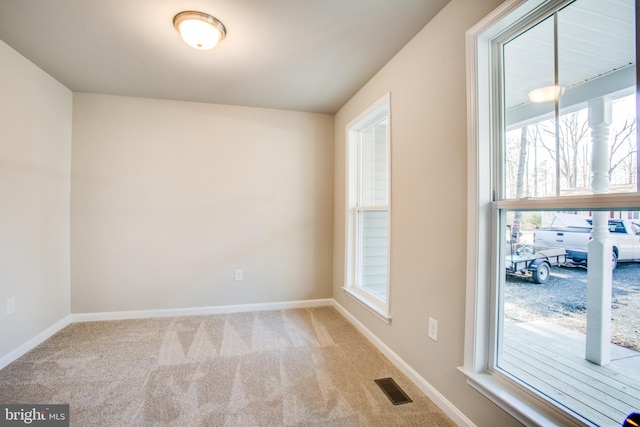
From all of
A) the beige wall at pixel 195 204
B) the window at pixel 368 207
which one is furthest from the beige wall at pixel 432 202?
the beige wall at pixel 195 204

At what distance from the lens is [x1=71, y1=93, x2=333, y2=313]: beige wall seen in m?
2.97

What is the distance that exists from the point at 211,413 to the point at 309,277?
1971 millimetres

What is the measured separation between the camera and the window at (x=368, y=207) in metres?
2.74

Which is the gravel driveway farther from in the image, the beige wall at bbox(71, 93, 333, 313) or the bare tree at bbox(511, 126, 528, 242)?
the beige wall at bbox(71, 93, 333, 313)

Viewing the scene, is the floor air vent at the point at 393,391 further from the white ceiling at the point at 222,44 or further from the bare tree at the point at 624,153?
the white ceiling at the point at 222,44

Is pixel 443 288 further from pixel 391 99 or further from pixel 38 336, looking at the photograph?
pixel 38 336

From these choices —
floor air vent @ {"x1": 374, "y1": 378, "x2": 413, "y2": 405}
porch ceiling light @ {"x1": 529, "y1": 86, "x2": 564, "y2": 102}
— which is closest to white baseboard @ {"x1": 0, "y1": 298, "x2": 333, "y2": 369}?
floor air vent @ {"x1": 374, "y1": 378, "x2": 413, "y2": 405}

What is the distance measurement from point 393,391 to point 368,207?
1568mm

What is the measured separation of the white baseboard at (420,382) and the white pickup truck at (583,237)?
992mm

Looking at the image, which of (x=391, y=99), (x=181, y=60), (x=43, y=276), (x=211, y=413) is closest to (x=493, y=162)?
(x=391, y=99)

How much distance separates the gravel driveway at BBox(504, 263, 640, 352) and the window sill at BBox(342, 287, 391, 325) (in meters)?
1.00

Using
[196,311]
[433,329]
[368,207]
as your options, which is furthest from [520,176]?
[196,311]

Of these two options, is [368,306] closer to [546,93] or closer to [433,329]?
[433,329]

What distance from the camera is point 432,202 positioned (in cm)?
181
